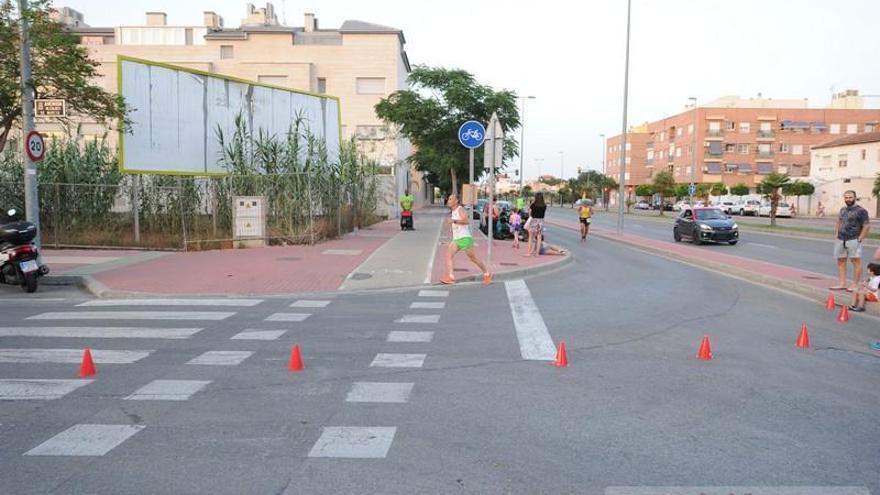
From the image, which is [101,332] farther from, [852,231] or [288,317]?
[852,231]

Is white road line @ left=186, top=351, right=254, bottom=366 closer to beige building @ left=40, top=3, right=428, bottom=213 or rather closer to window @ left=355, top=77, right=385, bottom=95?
beige building @ left=40, top=3, right=428, bottom=213

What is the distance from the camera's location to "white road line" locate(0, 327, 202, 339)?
7633 millimetres

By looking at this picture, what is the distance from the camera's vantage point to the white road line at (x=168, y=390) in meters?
5.33

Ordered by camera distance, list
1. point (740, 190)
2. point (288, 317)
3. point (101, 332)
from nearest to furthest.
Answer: point (101, 332) < point (288, 317) < point (740, 190)

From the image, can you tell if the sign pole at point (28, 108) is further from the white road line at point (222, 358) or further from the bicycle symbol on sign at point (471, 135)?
the bicycle symbol on sign at point (471, 135)

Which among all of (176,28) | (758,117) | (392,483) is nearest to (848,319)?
(392,483)

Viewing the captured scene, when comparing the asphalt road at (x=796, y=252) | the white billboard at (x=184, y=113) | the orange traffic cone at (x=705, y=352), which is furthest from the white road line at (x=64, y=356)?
the asphalt road at (x=796, y=252)

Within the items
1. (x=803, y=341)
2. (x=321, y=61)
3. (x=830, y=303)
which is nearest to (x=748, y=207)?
(x=321, y=61)

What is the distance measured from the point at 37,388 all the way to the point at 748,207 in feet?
210

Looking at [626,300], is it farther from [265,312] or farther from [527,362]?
[265,312]

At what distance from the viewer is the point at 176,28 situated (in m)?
62.8

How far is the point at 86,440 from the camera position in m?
4.37

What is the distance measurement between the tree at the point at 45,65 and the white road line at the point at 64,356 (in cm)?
864

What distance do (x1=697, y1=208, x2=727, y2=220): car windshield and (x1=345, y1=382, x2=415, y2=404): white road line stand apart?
21.0m
